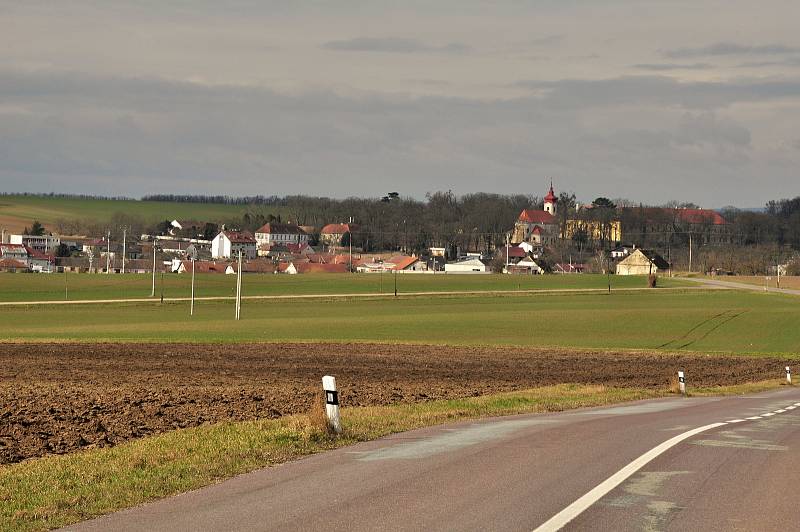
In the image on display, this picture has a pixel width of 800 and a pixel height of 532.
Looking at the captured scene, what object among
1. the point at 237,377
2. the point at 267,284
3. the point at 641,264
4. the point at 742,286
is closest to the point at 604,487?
the point at 237,377

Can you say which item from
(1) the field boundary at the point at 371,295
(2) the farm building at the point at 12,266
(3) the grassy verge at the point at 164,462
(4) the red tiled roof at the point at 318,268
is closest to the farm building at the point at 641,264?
(4) the red tiled roof at the point at 318,268

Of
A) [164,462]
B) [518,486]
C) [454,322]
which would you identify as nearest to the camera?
[518,486]

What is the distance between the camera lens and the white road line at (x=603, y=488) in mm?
10766

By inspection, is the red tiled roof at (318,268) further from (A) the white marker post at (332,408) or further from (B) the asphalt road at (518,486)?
(B) the asphalt road at (518,486)

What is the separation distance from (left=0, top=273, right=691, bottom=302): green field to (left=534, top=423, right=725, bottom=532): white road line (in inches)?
3985

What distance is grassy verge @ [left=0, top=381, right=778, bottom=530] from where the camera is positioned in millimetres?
12242

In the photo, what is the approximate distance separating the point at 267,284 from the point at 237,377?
335 feet

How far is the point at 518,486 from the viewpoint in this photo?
42.1 feet

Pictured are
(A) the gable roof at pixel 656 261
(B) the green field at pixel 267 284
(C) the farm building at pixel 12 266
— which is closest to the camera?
(B) the green field at pixel 267 284

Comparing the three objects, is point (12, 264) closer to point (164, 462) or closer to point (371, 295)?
point (371, 295)

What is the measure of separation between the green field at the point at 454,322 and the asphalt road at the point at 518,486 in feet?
144

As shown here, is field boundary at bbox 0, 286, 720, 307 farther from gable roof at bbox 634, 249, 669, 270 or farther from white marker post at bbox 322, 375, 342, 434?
white marker post at bbox 322, 375, 342, 434

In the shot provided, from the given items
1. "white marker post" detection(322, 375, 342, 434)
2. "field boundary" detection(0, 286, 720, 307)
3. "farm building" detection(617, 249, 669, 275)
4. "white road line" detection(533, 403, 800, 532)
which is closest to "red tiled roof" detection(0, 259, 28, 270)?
"field boundary" detection(0, 286, 720, 307)

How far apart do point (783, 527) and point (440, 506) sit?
3.29 metres
